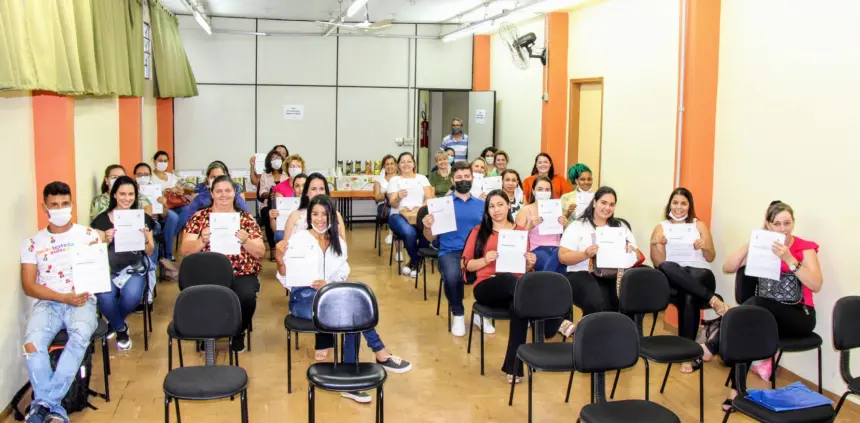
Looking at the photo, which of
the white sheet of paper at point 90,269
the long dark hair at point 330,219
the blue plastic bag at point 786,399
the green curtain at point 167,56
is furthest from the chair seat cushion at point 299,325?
the green curtain at point 167,56

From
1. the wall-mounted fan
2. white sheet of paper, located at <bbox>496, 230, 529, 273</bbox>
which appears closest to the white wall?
white sheet of paper, located at <bbox>496, 230, 529, 273</bbox>

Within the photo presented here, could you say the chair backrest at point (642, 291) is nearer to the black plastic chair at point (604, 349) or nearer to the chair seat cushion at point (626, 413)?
the black plastic chair at point (604, 349)

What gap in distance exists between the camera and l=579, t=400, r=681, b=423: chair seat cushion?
12.2 feet

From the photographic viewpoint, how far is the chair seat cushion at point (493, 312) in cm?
541

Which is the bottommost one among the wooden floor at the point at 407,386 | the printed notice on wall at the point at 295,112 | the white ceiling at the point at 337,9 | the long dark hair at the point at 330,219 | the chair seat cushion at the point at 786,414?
the wooden floor at the point at 407,386

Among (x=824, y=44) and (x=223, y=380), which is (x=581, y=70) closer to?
(x=824, y=44)

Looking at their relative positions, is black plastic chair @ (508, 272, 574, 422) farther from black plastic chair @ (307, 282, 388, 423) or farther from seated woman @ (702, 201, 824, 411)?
black plastic chair @ (307, 282, 388, 423)

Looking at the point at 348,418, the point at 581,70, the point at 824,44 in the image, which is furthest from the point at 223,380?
the point at 581,70

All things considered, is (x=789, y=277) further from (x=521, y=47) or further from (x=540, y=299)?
(x=521, y=47)

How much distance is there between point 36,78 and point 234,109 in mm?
7947

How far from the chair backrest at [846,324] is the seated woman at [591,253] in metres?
1.52

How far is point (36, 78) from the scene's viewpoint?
4281 mm

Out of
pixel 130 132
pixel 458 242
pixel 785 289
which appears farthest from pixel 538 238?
pixel 130 132

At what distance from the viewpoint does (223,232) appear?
5.58 meters
